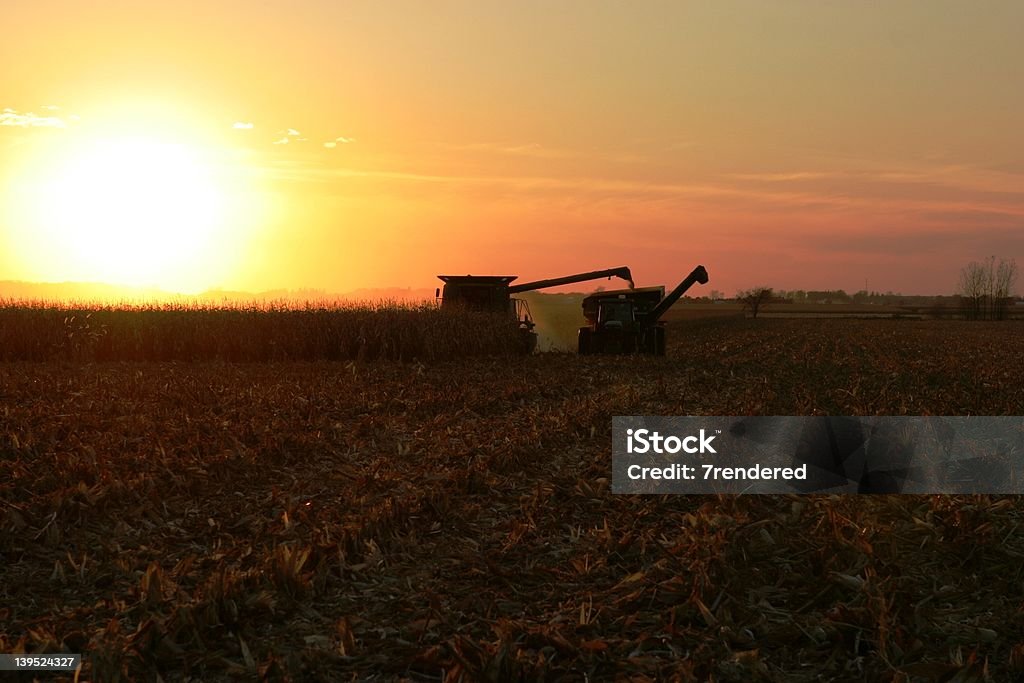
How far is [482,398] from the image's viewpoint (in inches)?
666

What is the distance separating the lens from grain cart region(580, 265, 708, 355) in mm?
28812

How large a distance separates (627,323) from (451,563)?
71.5 feet

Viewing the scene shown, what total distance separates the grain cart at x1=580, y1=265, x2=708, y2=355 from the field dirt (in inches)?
575

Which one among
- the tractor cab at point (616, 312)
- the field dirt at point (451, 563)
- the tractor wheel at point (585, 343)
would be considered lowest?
the field dirt at point (451, 563)

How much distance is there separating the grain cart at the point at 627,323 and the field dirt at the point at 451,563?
A: 47.9 ft

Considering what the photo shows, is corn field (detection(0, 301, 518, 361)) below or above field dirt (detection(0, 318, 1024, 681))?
above

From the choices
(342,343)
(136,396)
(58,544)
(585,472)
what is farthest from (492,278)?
(58,544)

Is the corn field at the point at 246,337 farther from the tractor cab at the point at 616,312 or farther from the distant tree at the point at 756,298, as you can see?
the distant tree at the point at 756,298

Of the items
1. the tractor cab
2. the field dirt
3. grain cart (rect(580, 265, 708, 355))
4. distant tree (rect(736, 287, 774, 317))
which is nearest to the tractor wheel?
grain cart (rect(580, 265, 708, 355))

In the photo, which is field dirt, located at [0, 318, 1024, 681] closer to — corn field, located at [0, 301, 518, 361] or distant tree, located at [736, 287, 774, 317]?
corn field, located at [0, 301, 518, 361]

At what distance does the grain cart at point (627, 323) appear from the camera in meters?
28.8

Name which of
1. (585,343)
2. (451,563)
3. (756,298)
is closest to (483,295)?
(585,343)

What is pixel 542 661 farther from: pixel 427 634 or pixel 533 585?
pixel 533 585

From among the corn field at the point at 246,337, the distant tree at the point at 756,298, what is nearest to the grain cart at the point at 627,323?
the corn field at the point at 246,337
